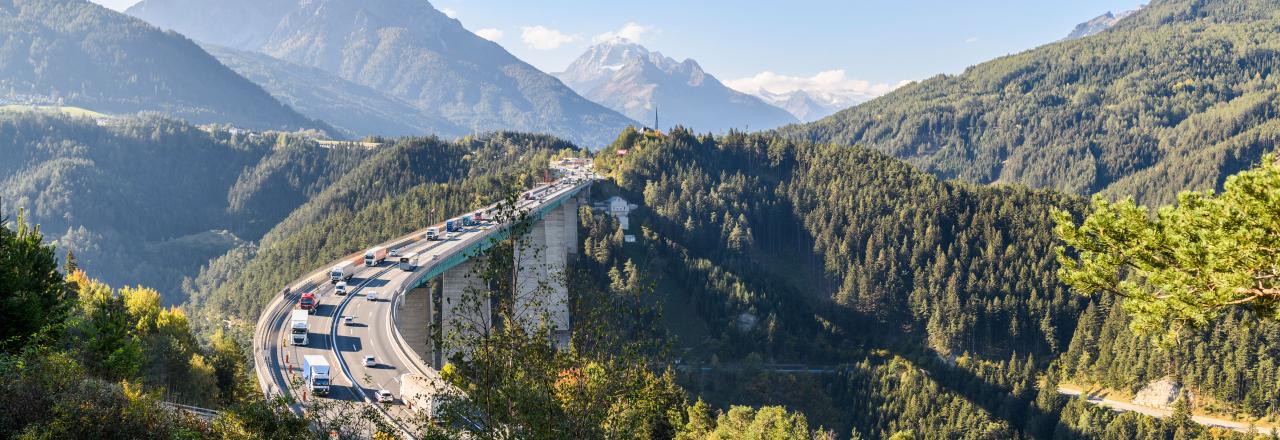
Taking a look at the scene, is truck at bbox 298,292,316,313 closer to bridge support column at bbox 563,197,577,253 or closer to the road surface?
bridge support column at bbox 563,197,577,253

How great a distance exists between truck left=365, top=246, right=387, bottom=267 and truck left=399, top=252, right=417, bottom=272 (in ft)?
9.50

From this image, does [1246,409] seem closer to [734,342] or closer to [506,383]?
[734,342]

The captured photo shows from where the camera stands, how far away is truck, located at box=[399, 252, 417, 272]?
8275 cm

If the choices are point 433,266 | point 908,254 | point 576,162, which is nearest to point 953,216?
point 908,254

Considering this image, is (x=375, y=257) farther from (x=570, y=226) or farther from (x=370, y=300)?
(x=570, y=226)

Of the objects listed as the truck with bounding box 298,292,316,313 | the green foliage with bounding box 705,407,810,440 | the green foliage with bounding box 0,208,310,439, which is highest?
the green foliage with bounding box 0,208,310,439

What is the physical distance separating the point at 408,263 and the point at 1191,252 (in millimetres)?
72887

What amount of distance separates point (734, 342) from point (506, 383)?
360 feet

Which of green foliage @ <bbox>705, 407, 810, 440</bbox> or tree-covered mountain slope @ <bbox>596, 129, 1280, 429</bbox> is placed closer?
green foliage @ <bbox>705, 407, 810, 440</bbox>

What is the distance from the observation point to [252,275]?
14850cm

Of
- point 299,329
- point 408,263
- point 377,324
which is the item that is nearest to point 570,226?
point 408,263

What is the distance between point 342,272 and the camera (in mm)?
79125

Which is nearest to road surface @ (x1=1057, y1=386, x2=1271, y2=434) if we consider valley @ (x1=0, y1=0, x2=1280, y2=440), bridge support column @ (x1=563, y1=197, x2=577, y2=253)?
valley @ (x1=0, y1=0, x2=1280, y2=440)

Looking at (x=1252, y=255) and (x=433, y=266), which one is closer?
(x=1252, y=255)
